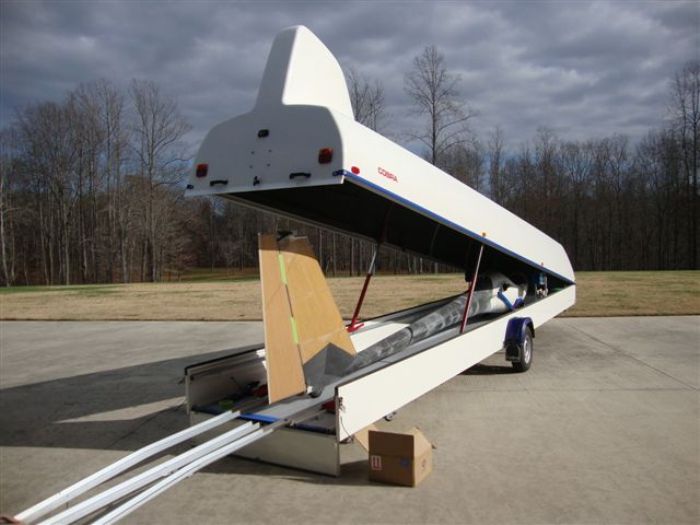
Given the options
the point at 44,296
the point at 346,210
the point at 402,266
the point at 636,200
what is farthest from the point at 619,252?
the point at 346,210

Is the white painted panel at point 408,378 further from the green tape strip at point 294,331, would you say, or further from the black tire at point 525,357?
the green tape strip at point 294,331

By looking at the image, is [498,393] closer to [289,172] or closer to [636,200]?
[289,172]

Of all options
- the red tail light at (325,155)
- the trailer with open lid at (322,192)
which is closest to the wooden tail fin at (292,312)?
the trailer with open lid at (322,192)

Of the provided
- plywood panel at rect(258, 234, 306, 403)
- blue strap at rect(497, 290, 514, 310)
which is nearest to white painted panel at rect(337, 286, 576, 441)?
plywood panel at rect(258, 234, 306, 403)

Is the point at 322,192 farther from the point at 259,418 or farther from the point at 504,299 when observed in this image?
the point at 504,299

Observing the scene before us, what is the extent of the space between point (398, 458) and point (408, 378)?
38.3 inches

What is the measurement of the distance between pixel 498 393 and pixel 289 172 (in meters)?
4.49

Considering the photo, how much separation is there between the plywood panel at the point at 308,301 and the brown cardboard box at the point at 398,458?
4.65 ft

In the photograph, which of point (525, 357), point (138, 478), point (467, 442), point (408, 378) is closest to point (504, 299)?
point (525, 357)

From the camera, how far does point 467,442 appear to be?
5379mm

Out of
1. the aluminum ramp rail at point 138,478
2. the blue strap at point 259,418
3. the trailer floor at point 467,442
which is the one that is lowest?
the trailer floor at point 467,442

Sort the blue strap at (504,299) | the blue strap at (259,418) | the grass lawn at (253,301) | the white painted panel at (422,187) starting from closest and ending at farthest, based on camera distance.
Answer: the blue strap at (259,418)
the white painted panel at (422,187)
the blue strap at (504,299)
the grass lawn at (253,301)

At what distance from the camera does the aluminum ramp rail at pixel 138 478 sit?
247cm

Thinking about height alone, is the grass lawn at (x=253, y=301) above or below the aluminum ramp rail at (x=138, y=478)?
below
